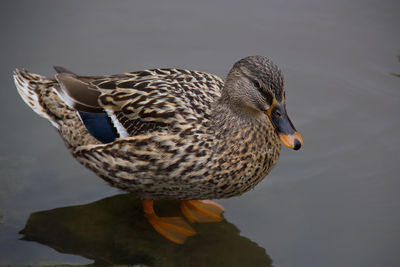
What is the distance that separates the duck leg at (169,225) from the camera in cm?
481

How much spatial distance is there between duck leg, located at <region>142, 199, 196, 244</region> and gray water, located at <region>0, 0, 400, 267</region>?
0.08m

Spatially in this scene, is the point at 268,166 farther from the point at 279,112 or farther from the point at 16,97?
the point at 16,97

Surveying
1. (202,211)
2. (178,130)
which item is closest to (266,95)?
(178,130)

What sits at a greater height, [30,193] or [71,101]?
[71,101]

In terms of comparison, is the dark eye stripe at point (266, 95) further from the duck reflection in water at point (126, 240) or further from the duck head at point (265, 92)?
the duck reflection in water at point (126, 240)

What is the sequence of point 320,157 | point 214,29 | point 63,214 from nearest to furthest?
point 63,214 < point 320,157 < point 214,29

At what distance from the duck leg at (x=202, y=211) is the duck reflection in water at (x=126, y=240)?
87 millimetres

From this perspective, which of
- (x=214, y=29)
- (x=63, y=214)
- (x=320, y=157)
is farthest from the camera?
(x=214, y=29)

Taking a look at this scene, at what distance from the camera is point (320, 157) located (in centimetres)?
562

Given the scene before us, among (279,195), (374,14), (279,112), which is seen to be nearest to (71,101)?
(279,112)

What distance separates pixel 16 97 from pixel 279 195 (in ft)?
11.5

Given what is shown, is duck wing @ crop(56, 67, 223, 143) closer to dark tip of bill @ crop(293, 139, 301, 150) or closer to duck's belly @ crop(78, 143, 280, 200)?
duck's belly @ crop(78, 143, 280, 200)

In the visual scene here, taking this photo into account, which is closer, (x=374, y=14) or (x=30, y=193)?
(x=30, y=193)

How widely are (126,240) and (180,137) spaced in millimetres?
1198
